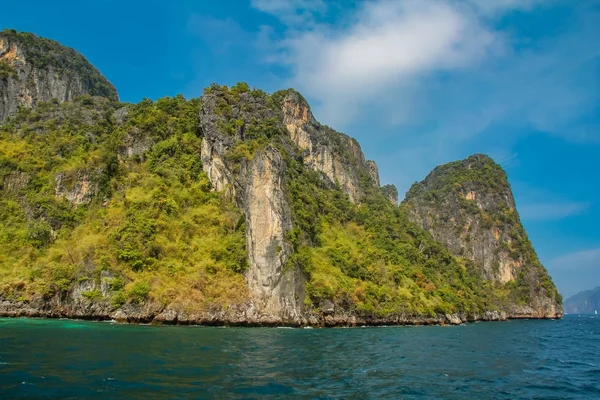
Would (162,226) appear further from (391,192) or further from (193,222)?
(391,192)

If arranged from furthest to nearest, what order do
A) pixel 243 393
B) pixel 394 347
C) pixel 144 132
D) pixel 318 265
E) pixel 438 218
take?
pixel 438 218 → pixel 144 132 → pixel 318 265 → pixel 394 347 → pixel 243 393

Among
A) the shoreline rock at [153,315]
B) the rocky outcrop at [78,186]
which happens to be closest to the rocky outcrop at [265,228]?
the shoreline rock at [153,315]

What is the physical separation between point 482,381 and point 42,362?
59.9 feet

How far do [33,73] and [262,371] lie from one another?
107m

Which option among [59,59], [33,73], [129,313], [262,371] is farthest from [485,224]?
[262,371]

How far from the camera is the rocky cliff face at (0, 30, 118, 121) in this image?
9256 cm

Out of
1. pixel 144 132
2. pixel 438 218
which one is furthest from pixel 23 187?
pixel 438 218

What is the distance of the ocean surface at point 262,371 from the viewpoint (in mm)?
13672

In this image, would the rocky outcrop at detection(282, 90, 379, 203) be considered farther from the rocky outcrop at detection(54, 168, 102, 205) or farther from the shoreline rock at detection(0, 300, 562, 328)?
the shoreline rock at detection(0, 300, 562, 328)

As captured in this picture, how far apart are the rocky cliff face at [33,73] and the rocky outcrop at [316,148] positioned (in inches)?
2180

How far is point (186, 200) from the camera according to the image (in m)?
65.1

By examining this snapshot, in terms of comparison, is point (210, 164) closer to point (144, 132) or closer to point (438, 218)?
point (144, 132)

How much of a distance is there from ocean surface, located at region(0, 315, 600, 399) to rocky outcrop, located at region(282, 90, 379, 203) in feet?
283

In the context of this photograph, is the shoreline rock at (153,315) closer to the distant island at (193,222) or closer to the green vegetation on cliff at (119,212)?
the distant island at (193,222)
